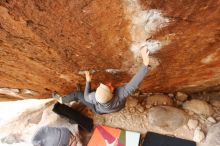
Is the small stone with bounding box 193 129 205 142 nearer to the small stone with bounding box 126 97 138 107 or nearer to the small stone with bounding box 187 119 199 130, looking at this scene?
the small stone with bounding box 187 119 199 130

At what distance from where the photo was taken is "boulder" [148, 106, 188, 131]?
3.93 metres

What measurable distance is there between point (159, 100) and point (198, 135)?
2.38 feet

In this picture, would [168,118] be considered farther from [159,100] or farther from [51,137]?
[51,137]

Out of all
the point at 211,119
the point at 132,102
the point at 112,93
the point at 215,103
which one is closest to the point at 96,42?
the point at 112,93

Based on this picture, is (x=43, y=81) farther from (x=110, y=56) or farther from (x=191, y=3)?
(x=191, y=3)

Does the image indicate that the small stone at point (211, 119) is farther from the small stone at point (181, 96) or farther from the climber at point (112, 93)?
the climber at point (112, 93)

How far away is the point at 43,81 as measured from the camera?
3746 mm

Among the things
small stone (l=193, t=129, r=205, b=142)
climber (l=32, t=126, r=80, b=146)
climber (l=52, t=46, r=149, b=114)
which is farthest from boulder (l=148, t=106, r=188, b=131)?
climber (l=32, t=126, r=80, b=146)

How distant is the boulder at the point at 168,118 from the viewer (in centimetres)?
393

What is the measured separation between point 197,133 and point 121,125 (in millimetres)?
1002

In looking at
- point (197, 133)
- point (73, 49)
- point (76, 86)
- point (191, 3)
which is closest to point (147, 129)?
point (197, 133)

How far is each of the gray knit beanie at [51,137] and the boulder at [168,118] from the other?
3.73ft

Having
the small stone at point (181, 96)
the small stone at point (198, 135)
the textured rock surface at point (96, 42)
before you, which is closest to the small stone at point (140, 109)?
the textured rock surface at point (96, 42)

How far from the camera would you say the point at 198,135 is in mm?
3756
